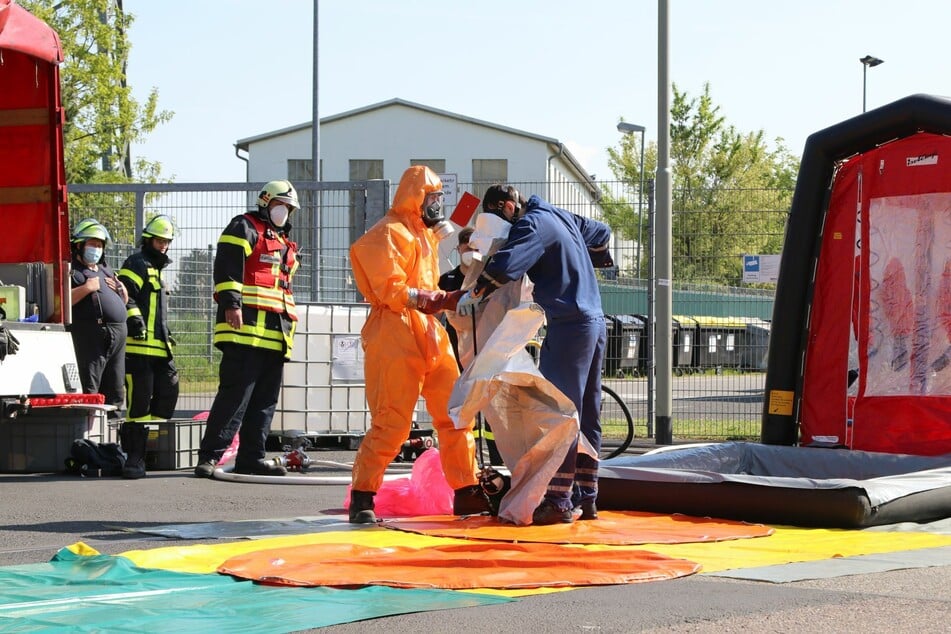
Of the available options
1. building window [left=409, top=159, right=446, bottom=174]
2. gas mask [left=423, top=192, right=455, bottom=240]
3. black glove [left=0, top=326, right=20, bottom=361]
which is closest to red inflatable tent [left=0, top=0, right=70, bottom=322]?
black glove [left=0, top=326, right=20, bottom=361]

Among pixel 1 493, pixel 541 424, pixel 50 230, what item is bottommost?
pixel 1 493

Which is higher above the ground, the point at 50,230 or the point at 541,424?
the point at 50,230

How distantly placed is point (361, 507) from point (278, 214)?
3.41 meters

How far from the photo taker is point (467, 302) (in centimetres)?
737

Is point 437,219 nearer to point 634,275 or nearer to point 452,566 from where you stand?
point 452,566

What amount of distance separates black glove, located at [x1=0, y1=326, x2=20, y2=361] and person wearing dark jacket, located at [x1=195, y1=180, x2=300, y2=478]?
147 cm

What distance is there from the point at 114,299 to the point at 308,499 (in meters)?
3.69

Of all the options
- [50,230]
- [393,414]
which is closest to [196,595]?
[393,414]

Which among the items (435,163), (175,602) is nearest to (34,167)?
(175,602)

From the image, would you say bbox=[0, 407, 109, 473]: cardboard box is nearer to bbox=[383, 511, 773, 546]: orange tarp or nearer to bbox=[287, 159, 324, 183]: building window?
bbox=[383, 511, 773, 546]: orange tarp

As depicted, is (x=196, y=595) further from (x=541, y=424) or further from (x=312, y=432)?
(x=312, y=432)

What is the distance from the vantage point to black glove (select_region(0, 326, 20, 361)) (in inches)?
386

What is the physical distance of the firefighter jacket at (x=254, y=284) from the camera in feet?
32.8

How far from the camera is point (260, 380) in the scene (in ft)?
33.6
